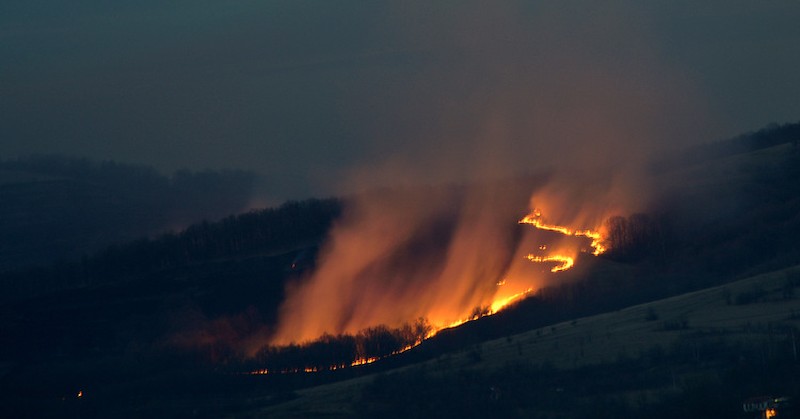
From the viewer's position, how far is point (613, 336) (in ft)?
140

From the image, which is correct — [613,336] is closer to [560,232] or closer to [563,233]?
[563,233]

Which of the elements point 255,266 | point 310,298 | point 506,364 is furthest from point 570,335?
point 255,266

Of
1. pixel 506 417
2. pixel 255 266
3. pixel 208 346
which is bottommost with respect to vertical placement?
pixel 506 417

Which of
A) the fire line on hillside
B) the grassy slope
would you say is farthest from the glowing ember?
the grassy slope

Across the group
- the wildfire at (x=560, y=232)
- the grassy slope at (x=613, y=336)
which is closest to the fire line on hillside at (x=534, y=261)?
the wildfire at (x=560, y=232)

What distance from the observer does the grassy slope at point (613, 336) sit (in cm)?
3981

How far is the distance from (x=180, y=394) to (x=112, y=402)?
2.58 meters

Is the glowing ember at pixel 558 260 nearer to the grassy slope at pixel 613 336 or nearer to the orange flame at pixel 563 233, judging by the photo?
the orange flame at pixel 563 233

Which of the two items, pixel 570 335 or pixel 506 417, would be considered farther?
pixel 570 335

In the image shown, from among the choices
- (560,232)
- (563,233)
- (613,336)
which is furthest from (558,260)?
(613,336)

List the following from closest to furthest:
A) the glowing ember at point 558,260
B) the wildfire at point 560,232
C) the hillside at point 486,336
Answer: the hillside at point 486,336 → the glowing ember at point 558,260 → the wildfire at point 560,232

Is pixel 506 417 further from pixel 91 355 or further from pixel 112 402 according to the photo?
pixel 91 355

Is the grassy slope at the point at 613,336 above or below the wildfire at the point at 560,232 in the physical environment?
below

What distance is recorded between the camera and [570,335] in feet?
145
